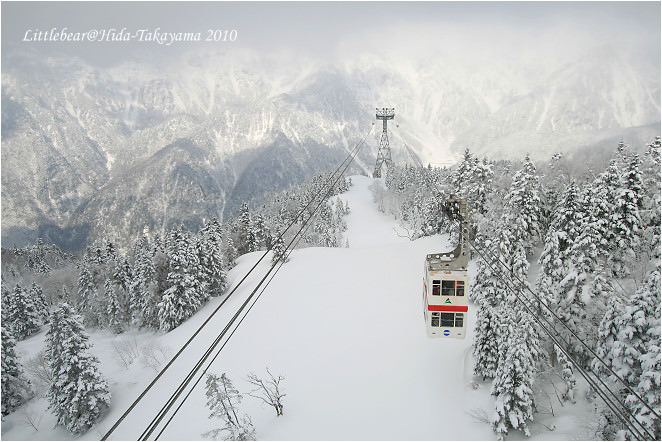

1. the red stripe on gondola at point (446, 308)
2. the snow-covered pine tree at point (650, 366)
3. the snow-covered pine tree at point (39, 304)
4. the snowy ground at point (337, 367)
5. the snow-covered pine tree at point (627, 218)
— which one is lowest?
the snow-covered pine tree at point (39, 304)

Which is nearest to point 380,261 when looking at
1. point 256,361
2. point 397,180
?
point 256,361

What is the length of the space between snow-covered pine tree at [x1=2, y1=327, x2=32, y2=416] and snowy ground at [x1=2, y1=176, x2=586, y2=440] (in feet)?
3.98

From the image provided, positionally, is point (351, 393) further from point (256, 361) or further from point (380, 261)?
point (380, 261)

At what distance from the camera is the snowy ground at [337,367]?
87.5 ft

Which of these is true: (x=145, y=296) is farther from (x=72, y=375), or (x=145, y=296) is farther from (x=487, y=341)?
(x=487, y=341)

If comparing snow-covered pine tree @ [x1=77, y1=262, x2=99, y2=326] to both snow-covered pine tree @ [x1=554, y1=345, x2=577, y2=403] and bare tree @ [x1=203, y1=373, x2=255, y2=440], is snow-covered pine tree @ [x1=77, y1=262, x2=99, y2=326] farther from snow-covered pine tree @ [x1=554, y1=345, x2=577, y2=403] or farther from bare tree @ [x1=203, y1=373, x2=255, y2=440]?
snow-covered pine tree @ [x1=554, y1=345, x2=577, y2=403]

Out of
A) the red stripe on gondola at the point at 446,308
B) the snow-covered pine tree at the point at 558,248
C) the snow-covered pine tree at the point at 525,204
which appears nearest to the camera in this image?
the red stripe on gondola at the point at 446,308

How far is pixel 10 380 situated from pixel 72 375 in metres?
9.95

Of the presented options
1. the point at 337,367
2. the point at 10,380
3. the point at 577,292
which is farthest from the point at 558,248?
the point at 10,380

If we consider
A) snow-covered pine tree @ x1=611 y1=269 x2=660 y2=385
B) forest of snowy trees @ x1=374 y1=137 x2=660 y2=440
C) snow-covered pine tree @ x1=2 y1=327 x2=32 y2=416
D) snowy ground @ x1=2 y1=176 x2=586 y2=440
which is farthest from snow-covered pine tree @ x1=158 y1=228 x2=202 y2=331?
snow-covered pine tree @ x1=611 y1=269 x2=660 y2=385

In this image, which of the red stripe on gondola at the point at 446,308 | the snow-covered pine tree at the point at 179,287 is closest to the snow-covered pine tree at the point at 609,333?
the red stripe on gondola at the point at 446,308

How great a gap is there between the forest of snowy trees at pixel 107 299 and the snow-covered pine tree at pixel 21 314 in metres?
0.13

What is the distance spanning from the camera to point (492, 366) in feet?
83.8

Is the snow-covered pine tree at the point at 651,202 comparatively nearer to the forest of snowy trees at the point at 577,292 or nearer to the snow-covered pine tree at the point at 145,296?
the forest of snowy trees at the point at 577,292
